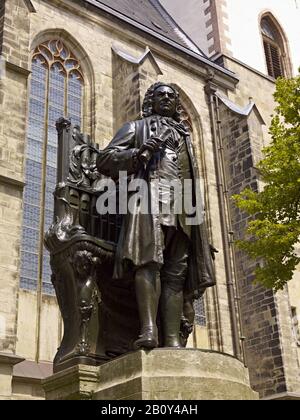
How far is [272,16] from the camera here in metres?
23.3

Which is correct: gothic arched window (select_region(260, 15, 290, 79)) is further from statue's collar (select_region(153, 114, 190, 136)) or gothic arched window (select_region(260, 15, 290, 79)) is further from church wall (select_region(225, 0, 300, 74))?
statue's collar (select_region(153, 114, 190, 136))

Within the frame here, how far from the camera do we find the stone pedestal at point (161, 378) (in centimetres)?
343

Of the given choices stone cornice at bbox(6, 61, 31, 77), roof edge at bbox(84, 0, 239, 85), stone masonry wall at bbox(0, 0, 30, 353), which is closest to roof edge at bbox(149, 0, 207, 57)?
roof edge at bbox(84, 0, 239, 85)

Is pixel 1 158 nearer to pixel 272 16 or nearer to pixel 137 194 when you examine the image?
pixel 137 194

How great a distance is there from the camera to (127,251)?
4035 mm

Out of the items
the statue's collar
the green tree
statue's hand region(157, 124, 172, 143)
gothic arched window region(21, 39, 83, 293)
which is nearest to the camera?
statue's hand region(157, 124, 172, 143)

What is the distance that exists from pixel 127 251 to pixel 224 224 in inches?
497

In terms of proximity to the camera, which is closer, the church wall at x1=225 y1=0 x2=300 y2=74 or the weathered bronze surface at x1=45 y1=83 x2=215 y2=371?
the weathered bronze surface at x1=45 y1=83 x2=215 y2=371

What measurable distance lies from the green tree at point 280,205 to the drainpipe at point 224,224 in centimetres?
476

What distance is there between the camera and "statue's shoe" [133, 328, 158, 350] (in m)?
3.68

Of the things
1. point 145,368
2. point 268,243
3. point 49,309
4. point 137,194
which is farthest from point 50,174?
point 145,368

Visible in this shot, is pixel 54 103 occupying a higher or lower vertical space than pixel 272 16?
lower

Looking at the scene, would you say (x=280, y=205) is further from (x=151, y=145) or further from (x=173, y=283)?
(x=151, y=145)
